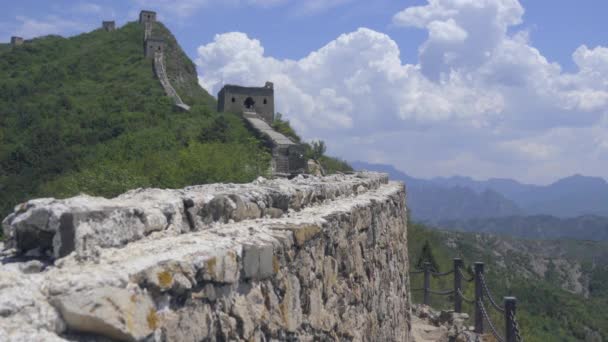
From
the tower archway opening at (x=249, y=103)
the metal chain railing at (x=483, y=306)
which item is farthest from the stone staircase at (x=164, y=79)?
the metal chain railing at (x=483, y=306)

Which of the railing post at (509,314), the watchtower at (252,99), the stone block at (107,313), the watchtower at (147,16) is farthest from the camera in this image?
the watchtower at (147,16)

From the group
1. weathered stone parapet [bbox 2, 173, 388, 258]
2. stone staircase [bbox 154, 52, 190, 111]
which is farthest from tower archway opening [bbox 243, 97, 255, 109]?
weathered stone parapet [bbox 2, 173, 388, 258]

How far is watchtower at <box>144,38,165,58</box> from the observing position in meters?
54.4

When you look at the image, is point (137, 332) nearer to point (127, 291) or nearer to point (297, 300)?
point (127, 291)

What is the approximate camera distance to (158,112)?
135 feet

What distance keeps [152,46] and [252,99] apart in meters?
19.5

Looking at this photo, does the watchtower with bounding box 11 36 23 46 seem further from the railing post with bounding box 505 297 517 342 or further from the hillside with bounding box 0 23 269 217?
the railing post with bounding box 505 297 517 342

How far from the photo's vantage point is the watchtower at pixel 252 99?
3934 cm

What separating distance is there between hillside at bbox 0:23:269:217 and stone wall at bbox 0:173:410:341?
13188 mm

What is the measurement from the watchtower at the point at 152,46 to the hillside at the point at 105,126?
0.99 metres

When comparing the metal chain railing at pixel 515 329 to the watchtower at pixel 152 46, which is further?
the watchtower at pixel 152 46

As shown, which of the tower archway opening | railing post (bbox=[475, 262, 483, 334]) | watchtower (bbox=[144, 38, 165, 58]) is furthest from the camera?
watchtower (bbox=[144, 38, 165, 58])

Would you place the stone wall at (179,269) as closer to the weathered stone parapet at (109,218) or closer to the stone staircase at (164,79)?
the weathered stone parapet at (109,218)

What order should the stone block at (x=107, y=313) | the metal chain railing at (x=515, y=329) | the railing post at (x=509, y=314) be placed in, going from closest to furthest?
the stone block at (x=107, y=313)
the metal chain railing at (x=515, y=329)
the railing post at (x=509, y=314)
